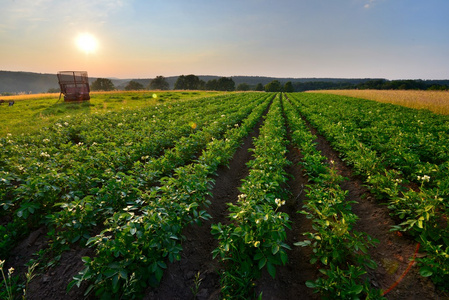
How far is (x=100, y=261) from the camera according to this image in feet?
8.46

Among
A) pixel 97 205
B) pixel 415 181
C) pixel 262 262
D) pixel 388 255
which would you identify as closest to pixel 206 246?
pixel 262 262

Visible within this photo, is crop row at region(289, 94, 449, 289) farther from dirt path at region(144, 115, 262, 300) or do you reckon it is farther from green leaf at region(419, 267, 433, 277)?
dirt path at region(144, 115, 262, 300)

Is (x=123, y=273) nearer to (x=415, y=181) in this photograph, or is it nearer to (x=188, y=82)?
(x=415, y=181)

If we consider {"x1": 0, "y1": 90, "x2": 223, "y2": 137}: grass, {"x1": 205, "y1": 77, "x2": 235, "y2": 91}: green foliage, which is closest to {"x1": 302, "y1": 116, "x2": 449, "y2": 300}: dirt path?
{"x1": 0, "y1": 90, "x2": 223, "y2": 137}: grass

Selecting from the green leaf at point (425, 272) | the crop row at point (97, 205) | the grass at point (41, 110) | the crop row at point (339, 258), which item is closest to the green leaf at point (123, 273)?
the crop row at point (97, 205)

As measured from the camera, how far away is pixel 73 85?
2447 cm

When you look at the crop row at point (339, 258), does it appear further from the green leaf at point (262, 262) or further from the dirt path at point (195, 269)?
the dirt path at point (195, 269)

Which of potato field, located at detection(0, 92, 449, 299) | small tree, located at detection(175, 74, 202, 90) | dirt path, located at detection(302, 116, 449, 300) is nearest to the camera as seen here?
potato field, located at detection(0, 92, 449, 299)

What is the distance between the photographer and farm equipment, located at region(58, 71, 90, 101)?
2372 cm

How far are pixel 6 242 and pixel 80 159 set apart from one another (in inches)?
123

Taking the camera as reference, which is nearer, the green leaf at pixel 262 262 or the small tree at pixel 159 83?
the green leaf at pixel 262 262

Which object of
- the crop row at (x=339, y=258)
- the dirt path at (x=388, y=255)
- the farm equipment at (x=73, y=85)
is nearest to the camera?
the crop row at (x=339, y=258)

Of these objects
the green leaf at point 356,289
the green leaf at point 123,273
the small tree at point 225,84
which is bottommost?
the green leaf at point 356,289

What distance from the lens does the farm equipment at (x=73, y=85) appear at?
23.7m
